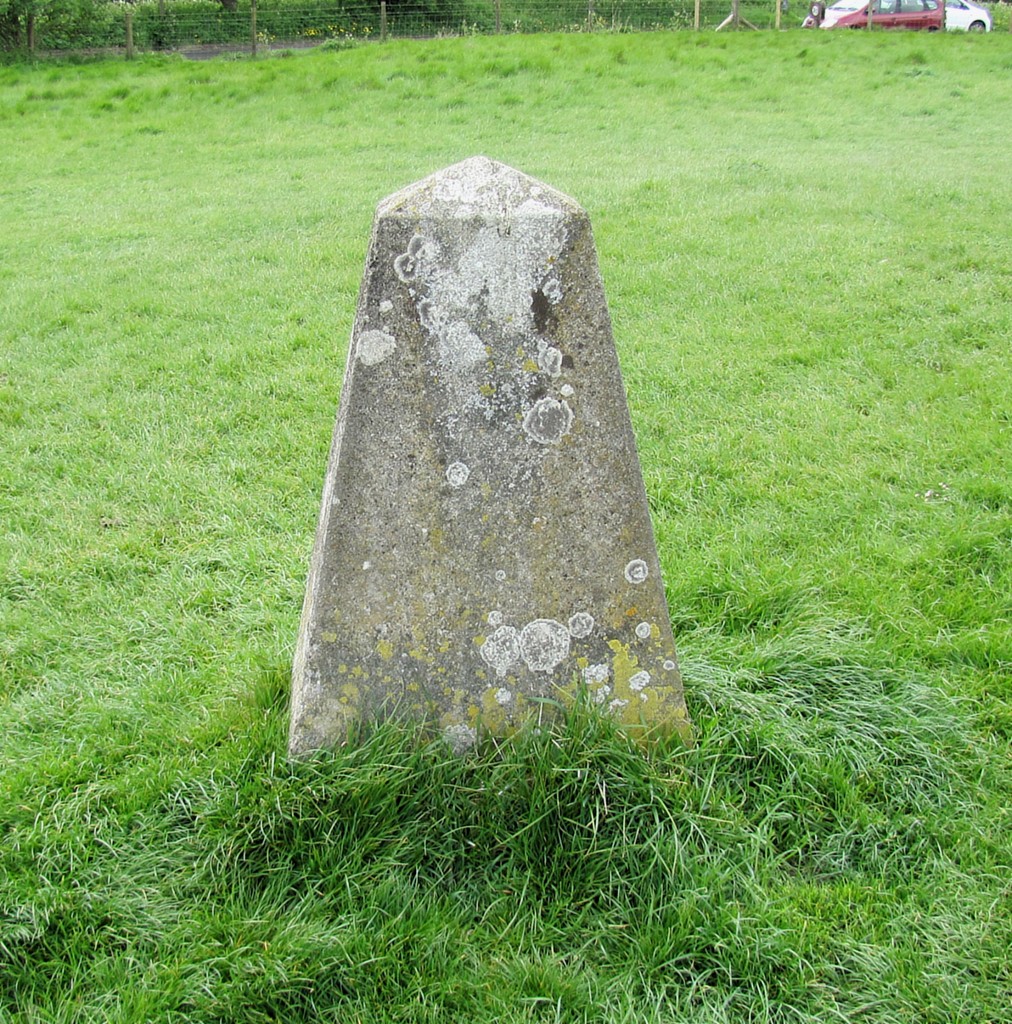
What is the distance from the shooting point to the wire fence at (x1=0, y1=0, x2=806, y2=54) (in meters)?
24.0

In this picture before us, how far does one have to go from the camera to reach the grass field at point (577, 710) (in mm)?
2422

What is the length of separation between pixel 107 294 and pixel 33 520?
4.23 meters

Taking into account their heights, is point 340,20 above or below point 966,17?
above

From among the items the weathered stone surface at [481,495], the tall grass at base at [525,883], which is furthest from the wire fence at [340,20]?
the tall grass at base at [525,883]

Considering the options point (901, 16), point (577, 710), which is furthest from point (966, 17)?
point (577, 710)

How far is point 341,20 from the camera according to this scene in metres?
27.4

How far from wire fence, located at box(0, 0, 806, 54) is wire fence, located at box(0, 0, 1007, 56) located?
1.0 inches

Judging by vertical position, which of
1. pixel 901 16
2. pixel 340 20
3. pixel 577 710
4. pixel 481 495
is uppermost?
pixel 340 20

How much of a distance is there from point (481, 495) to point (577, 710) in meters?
0.70

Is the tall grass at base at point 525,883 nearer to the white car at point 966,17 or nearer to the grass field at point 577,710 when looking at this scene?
the grass field at point 577,710

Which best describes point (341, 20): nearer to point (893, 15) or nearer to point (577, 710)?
point (893, 15)

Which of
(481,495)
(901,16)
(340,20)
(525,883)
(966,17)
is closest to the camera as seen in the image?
(525,883)

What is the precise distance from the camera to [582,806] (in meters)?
2.71

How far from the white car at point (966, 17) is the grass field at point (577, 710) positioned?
22.8 m
